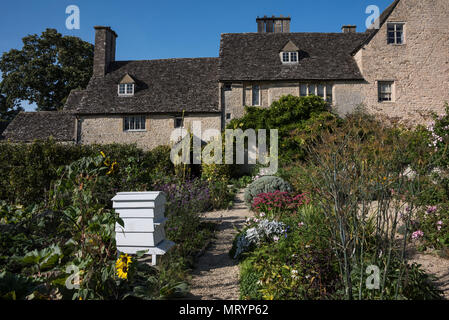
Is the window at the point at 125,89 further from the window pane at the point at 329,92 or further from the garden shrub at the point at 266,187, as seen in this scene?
the garden shrub at the point at 266,187

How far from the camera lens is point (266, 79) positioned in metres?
15.5

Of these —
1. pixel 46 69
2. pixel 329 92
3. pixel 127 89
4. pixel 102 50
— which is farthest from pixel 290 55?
pixel 46 69

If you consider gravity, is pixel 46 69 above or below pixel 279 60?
above

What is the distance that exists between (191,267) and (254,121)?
450 inches

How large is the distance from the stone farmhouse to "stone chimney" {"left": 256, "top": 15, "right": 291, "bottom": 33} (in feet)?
1.68

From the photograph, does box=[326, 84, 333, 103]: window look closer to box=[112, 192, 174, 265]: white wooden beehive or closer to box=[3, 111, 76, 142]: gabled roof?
box=[112, 192, 174, 265]: white wooden beehive

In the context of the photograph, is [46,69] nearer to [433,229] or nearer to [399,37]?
[399,37]

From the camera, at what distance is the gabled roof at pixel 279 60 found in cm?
1562

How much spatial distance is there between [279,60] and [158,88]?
732cm

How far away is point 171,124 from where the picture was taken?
640 inches

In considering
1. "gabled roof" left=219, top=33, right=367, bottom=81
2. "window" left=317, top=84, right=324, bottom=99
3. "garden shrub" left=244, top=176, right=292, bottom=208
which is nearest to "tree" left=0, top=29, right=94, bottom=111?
"gabled roof" left=219, top=33, right=367, bottom=81

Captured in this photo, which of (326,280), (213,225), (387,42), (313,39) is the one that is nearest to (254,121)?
(313,39)

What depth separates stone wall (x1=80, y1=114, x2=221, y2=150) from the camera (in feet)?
53.5
